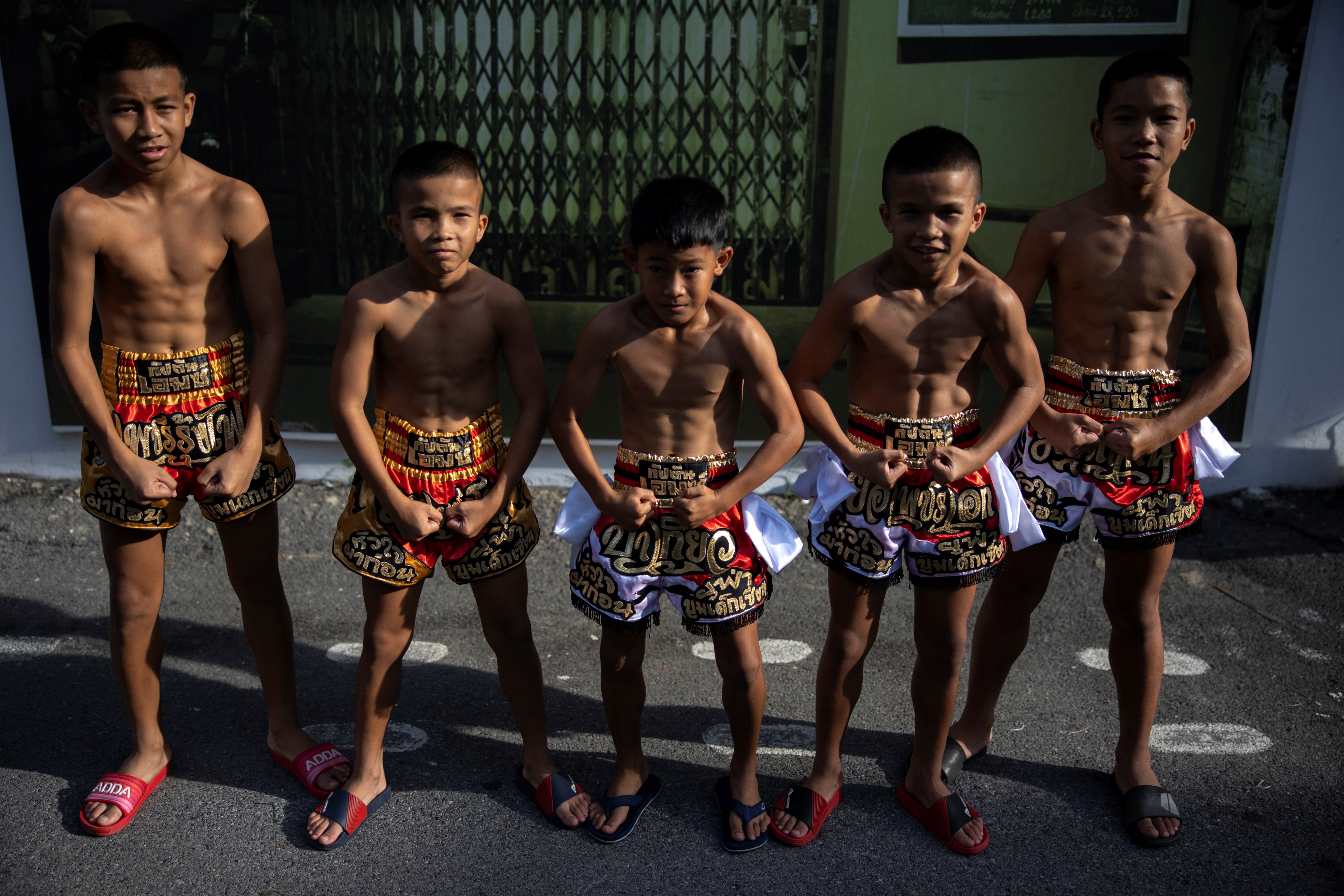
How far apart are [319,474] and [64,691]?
2.11m

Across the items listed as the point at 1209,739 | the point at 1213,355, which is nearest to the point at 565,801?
the point at 1209,739

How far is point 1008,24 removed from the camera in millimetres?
4945

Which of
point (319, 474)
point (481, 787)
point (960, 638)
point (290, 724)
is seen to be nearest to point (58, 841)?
point (290, 724)

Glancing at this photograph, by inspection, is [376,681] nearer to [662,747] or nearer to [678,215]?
[662,747]

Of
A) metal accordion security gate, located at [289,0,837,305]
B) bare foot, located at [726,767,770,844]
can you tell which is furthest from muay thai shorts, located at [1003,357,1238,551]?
metal accordion security gate, located at [289,0,837,305]

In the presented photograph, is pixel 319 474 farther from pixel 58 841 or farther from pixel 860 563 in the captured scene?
pixel 860 563

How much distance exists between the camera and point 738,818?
2807 millimetres

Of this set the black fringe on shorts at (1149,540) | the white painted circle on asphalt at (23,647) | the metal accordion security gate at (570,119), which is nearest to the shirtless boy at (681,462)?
the black fringe on shorts at (1149,540)

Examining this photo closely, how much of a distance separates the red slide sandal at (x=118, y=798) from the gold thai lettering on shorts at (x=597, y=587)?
1414mm

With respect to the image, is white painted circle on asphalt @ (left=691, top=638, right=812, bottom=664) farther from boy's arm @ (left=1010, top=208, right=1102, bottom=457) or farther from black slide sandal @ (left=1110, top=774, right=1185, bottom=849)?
boy's arm @ (left=1010, top=208, right=1102, bottom=457)

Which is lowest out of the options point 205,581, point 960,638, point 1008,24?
point 205,581

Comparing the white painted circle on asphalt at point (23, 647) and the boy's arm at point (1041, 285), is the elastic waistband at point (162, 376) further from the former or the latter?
the boy's arm at point (1041, 285)

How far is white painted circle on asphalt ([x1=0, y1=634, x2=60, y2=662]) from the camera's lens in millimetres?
3695

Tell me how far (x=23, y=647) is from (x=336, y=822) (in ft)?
5.95
